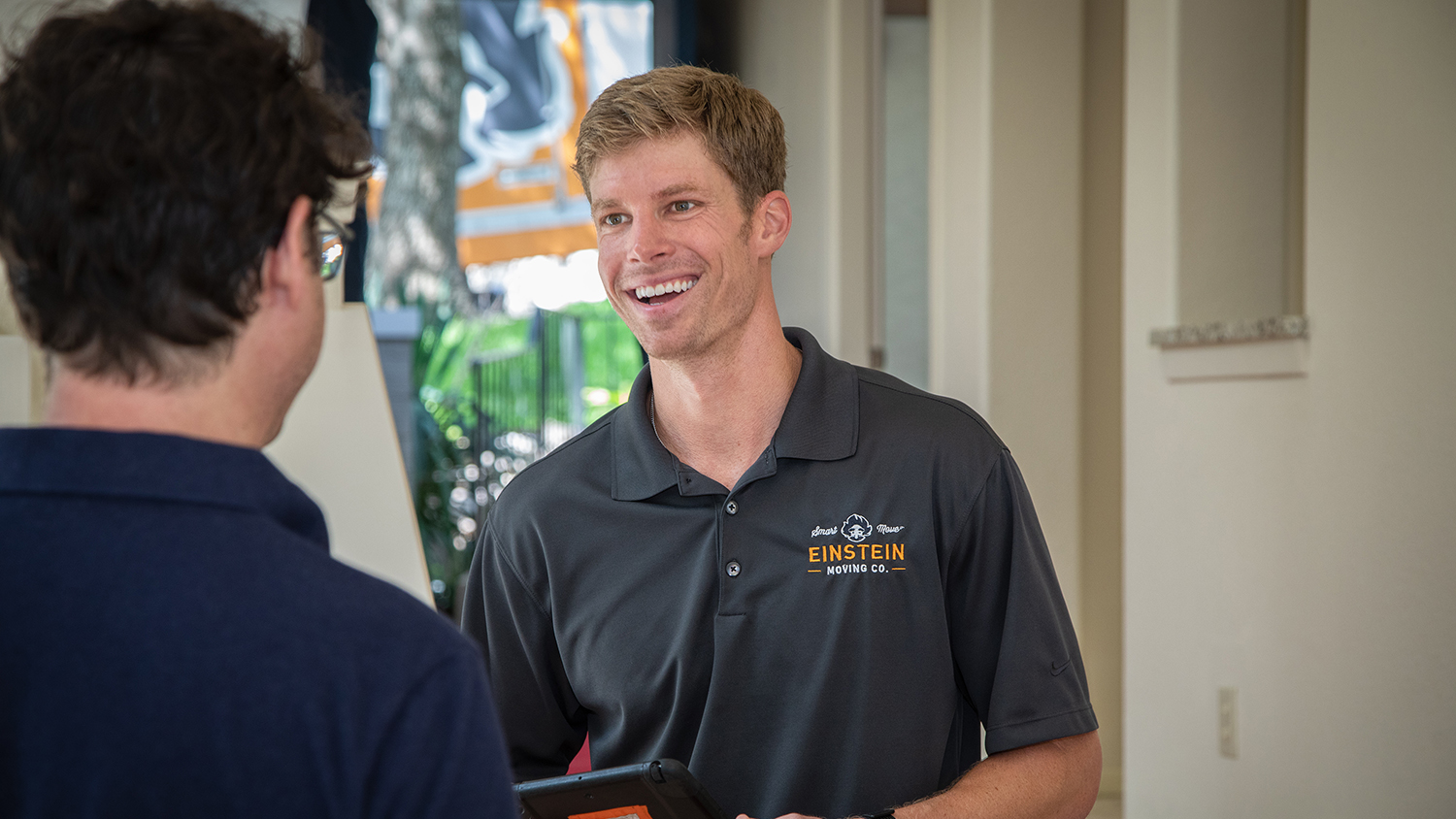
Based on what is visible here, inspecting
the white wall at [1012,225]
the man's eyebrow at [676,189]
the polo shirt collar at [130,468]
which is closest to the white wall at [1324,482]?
the white wall at [1012,225]

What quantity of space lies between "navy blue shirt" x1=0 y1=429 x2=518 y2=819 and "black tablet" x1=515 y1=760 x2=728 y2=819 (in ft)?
1.62

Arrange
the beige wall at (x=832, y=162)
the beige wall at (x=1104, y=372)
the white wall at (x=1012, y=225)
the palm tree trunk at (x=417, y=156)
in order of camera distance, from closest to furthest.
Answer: the white wall at (x=1012, y=225)
the beige wall at (x=1104, y=372)
the beige wall at (x=832, y=162)
the palm tree trunk at (x=417, y=156)

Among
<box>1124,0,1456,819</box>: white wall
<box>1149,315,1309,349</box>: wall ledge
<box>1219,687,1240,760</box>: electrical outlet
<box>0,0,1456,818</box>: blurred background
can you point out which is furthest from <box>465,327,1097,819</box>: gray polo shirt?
<box>1219,687,1240,760</box>: electrical outlet

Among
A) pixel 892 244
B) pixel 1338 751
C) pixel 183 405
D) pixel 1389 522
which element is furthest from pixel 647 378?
pixel 892 244

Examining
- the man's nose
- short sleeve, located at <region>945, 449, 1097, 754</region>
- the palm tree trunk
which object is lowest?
short sleeve, located at <region>945, 449, 1097, 754</region>

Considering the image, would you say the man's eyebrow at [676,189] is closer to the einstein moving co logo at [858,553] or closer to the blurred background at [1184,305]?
the blurred background at [1184,305]

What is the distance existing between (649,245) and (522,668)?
58 centimetres

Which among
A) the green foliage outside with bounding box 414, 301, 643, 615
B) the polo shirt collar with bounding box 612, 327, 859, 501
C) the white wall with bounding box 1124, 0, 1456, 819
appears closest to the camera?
the polo shirt collar with bounding box 612, 327, 859, 501

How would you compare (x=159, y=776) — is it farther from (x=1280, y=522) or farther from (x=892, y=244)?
(x=892, y=244)

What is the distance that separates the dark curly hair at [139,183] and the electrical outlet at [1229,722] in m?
2.50

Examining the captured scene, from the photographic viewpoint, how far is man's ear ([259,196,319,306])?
65cm

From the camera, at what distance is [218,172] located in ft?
2.00

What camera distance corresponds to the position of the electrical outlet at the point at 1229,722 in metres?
2.56

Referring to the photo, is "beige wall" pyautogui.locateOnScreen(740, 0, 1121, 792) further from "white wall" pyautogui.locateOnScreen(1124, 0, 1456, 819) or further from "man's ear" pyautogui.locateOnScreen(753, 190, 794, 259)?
"man's ear" pyautogui.locateOnScreen(753, 190, 794, 259)
